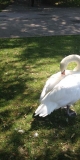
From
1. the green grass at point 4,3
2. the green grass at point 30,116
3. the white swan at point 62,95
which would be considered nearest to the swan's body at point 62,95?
the white swan at point 62,95

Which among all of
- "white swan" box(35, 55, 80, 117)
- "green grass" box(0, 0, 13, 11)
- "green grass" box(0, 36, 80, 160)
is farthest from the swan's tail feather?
"green grass" box(0, 0, 13, 11)

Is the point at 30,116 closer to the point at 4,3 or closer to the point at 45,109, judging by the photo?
the point at 45,109

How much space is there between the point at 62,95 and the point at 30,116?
30.4 inches

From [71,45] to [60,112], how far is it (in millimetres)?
4466

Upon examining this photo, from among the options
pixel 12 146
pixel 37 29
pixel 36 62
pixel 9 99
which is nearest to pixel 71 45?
pixel 36 62

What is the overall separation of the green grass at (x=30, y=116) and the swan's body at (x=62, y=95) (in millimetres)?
360

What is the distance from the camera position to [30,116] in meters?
4.99

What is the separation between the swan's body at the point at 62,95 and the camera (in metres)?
4.52

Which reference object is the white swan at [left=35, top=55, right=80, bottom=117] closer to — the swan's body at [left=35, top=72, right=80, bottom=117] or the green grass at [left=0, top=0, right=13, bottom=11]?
the swan's body at [left=35, top=72, right=80, bottom=117]

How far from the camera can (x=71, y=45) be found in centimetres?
Result: 919

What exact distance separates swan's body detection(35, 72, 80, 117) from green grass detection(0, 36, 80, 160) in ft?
1.18

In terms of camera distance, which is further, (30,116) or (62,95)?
(30,116)

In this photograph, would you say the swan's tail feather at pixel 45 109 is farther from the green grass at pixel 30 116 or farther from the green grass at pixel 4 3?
the green grass at pixel 4 3

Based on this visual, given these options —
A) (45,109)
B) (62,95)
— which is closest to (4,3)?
(62,95)
